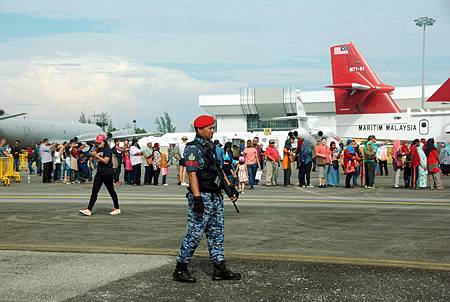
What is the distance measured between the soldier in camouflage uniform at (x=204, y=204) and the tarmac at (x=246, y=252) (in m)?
0.23

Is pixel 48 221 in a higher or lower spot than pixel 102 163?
lower

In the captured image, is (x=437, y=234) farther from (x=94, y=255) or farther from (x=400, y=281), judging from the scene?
(x=94, y=255)

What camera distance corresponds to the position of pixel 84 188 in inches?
824

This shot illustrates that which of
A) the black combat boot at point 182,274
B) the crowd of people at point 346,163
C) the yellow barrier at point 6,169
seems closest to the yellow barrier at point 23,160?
the yellow barrier at point 6,169

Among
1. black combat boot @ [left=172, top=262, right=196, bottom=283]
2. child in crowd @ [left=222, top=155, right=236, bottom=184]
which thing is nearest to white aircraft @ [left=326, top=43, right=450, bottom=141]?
child in crowd @ [left=222, top=155, right=236, bottom=184]

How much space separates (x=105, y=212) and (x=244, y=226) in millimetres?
3821

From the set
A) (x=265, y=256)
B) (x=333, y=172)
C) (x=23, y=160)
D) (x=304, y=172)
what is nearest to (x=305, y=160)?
(x=304, y=172)

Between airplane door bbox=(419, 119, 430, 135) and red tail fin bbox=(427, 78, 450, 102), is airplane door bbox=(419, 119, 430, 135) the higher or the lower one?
the lower one

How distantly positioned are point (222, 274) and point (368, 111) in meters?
28.8

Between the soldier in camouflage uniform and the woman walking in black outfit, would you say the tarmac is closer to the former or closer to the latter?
the soldier in camouflage uniform

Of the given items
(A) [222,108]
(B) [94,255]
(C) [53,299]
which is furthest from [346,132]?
(A) [222,108]

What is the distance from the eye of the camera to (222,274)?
21.6ft

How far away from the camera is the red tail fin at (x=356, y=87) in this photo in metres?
33.5

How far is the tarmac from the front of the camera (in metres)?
6.04
